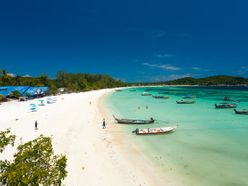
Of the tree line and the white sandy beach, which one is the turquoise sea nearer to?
the white sandy beach

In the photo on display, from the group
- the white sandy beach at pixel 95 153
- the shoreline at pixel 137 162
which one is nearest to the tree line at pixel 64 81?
the white sandy beach at pixel 95 153

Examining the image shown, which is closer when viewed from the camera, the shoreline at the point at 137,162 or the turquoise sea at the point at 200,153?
the shoreline at the point at 137,162

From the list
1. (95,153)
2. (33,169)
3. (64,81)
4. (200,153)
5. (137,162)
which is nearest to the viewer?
(33,169)

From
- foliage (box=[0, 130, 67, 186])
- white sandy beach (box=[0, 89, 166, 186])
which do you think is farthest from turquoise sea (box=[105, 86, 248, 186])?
foliage (box=[0, 130, 67, 186])

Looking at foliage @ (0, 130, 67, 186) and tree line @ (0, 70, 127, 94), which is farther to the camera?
→ tree line @ (0, 70, 127, 94)

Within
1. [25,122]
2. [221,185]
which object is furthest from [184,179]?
[25,122]

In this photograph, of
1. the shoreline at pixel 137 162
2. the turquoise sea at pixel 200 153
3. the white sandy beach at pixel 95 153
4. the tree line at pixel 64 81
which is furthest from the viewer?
the tree line at pixel 64 81

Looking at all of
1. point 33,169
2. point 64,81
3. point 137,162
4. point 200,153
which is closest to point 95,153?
point 137,162

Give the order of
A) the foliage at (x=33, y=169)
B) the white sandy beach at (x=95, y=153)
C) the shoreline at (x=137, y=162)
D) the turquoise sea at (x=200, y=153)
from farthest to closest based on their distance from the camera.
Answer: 1. the turquoise sea at (x=200, y=153)
2. the white sandy beach at (x=95, y=153)
3. the shoreline at (x=137, y=162)
4. the foliage at (x=33, y=169)

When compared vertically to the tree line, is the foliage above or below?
below

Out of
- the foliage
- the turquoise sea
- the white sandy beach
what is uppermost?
the foliage

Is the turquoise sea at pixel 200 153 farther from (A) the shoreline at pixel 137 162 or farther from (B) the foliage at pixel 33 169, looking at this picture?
(B) the foliage at pixel 33 169

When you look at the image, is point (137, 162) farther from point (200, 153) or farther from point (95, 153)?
point (200, 153)

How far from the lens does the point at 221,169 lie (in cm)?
1480
